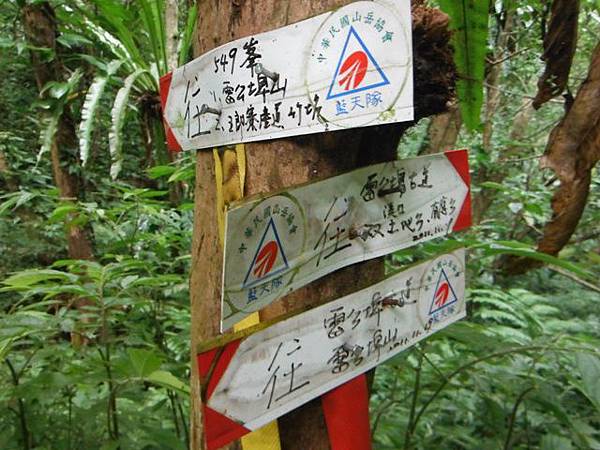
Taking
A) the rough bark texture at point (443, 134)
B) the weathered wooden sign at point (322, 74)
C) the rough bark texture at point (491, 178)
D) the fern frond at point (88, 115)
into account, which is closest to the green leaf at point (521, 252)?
the weathered wooden sign at point (322, 74)

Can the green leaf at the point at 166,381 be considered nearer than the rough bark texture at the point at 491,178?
Yes

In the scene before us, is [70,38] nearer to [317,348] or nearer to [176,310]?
[176,310]

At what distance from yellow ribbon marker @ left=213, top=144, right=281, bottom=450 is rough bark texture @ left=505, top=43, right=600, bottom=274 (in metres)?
0.72

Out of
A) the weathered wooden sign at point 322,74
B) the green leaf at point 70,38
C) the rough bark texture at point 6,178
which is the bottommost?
the rough bark texture at point 6,178

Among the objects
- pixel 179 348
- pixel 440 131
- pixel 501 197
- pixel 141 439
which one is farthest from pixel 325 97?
pixel 501 197

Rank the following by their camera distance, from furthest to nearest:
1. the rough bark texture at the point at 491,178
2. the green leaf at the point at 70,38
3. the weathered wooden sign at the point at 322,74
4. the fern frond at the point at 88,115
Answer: the rough bark texture at the point at 491,178, the green leaf at the point at 70,38, the fern frond at the point at 88,115, the weathered wooden sign at the point at 322,74

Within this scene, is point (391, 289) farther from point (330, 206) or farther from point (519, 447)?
point (519, 447)

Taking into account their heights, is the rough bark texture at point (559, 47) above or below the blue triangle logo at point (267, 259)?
above

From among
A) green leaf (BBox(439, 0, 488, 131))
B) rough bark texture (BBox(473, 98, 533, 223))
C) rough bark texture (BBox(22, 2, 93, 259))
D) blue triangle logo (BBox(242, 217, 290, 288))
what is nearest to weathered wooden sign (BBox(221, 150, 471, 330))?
blue triangle logo (BBox(242, 217, 290, 288))

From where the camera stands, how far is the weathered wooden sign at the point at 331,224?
0.51m

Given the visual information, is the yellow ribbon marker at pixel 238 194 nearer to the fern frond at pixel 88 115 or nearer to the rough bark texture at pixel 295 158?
the rough bark texture at pixel 295 158

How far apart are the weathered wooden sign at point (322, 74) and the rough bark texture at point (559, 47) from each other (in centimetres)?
59

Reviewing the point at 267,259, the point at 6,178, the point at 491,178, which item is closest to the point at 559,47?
the point at 267,259

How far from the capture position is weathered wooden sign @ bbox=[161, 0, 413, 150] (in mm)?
509
